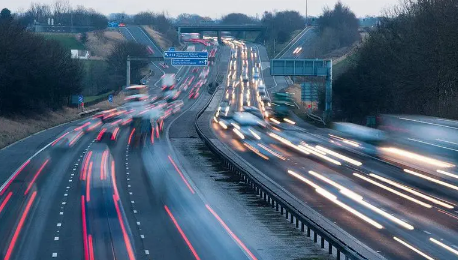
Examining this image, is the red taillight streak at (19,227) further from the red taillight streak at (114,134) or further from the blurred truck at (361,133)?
the red taillight streak at (114,134)

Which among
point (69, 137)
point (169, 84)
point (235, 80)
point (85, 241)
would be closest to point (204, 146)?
point (69, 137)

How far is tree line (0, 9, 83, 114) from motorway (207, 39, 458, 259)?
2323 centimetres

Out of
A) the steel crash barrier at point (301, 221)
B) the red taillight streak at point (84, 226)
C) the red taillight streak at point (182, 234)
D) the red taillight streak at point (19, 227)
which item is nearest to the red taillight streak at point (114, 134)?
the steel crash barrier at point (301, 221)

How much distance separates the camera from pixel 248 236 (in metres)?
27.3

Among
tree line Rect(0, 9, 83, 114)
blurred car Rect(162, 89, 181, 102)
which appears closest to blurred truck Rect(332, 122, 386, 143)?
tree line Rect(0, 9, 83, 114)

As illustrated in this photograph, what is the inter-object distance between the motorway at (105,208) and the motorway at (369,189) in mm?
4537

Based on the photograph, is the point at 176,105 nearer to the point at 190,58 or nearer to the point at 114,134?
the point at 190,58

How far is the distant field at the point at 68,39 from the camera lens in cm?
17750

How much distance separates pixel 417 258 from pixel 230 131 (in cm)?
5200

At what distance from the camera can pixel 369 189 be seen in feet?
122

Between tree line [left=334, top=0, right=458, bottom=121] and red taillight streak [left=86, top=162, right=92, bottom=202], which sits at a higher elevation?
tree line [left=334, top=0, right=458, bottom=121]

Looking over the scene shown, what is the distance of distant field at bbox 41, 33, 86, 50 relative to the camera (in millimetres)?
177500

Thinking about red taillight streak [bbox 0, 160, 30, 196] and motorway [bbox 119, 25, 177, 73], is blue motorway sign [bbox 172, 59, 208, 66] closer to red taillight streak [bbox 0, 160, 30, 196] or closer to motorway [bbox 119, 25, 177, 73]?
motorway [bbox 119, 25, 177, 73]

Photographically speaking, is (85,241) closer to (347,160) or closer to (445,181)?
(445,181)
